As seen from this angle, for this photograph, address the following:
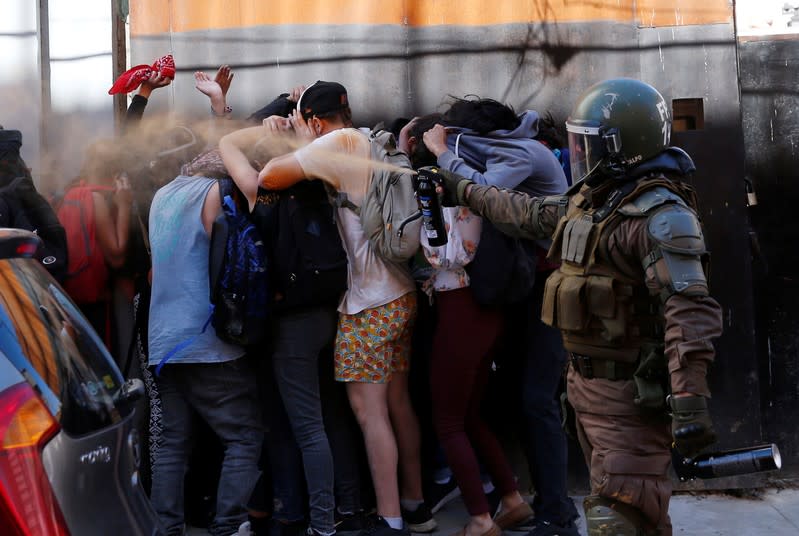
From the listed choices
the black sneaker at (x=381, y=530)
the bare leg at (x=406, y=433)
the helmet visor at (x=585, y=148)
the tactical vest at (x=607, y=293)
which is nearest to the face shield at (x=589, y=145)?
the helmet visor at (x=585, y=148)

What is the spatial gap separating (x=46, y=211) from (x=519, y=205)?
2.10 metres

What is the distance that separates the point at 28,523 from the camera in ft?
8.53

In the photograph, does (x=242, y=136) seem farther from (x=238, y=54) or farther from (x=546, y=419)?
(x=546, y=419)

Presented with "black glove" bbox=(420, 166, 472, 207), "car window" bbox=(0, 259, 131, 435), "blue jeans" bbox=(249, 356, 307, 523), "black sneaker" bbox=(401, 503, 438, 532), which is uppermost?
"black glove" bbox=(420, 166, 472, 207)

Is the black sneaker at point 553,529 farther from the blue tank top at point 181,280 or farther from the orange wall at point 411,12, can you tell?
the orange wall at point 411,12

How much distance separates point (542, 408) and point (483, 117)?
1360mm

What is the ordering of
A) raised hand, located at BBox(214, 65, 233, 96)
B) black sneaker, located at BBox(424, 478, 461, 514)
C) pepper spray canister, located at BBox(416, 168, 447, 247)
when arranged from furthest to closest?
black sneaker, located at BBox(424, 478, 461, 514)
raised hand, located at BBox(214, 65, 233, 96)
pepper spray canister, located at BBox(416, 168, 447, 247)

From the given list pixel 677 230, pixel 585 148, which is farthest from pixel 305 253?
pixel 677 230

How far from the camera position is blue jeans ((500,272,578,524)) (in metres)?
5.48

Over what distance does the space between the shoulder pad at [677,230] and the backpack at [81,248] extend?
2744mm

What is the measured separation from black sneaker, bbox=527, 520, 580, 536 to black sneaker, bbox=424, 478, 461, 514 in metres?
0.70

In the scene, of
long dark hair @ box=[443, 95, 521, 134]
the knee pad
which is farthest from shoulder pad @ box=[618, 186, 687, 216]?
long dark hair @ box=[443, 95, 521, 134]

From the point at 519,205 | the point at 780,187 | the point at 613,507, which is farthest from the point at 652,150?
the point at 780,187

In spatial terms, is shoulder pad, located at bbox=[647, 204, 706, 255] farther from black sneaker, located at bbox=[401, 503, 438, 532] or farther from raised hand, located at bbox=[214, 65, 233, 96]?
raised hand, located at bbox=[214, 65, 233, 96]
